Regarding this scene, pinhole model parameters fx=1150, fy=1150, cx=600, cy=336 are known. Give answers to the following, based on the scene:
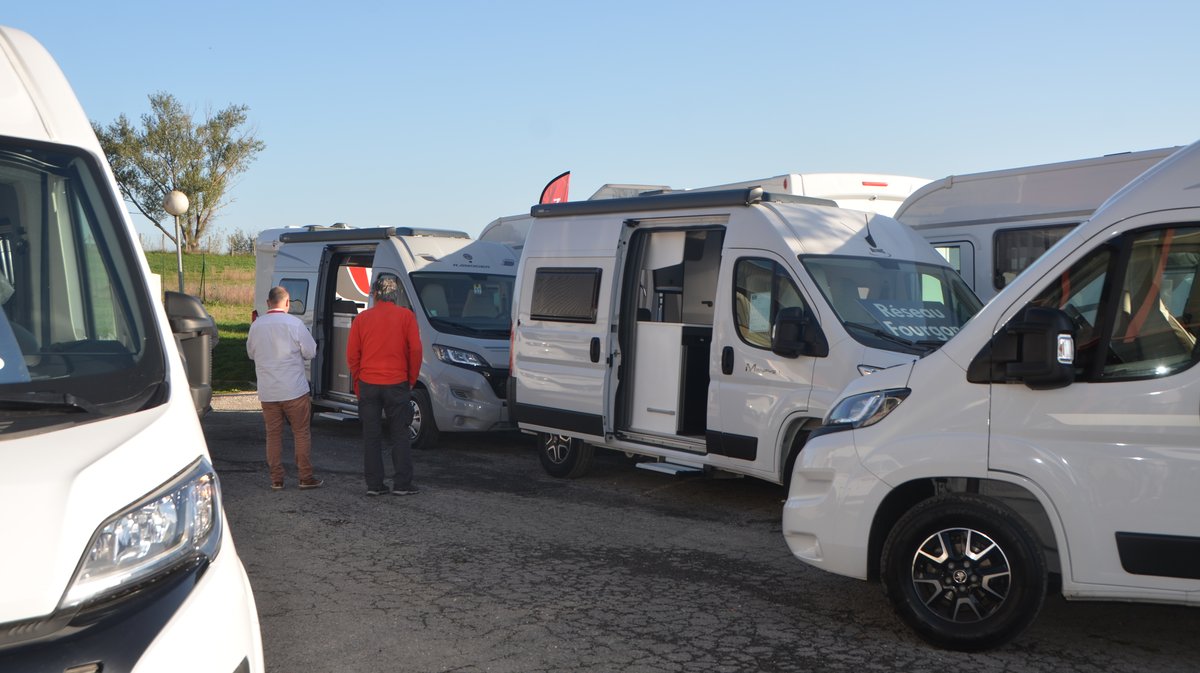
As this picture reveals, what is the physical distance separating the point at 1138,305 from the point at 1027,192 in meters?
5.42

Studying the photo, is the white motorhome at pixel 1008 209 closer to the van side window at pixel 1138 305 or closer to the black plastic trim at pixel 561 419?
the black plastic trim at pixel 561 419

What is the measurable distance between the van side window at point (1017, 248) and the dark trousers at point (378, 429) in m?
5.34

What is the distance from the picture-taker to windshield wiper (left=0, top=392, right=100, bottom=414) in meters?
3.07

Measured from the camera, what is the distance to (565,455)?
10.7 metres

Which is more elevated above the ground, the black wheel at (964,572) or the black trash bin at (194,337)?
the black trash bin at (194,337)

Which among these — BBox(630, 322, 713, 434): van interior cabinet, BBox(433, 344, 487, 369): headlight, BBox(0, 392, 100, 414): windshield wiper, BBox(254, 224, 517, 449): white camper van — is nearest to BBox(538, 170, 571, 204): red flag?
BBox(254, 224, 517, 449): white camper van

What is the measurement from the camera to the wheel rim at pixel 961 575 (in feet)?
17.1

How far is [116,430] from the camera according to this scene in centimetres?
305

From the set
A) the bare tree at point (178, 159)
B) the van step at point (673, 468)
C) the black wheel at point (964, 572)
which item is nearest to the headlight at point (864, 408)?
the black wheel at point (964, 572)

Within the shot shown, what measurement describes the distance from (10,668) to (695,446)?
7.22m

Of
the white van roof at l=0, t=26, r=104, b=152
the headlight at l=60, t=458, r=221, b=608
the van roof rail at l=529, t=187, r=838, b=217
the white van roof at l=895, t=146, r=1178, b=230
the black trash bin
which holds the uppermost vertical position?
the white van roof at l=895, t=146, r=1178, b=230

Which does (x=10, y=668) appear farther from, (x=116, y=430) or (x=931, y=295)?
(x=931, y=295)

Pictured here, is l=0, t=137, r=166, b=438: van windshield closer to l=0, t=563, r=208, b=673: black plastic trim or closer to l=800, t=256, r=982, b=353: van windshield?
l=0, t=563, r=208, b=673: black plastic trim

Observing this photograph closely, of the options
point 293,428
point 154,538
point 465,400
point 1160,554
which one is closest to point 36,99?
point 154,538
